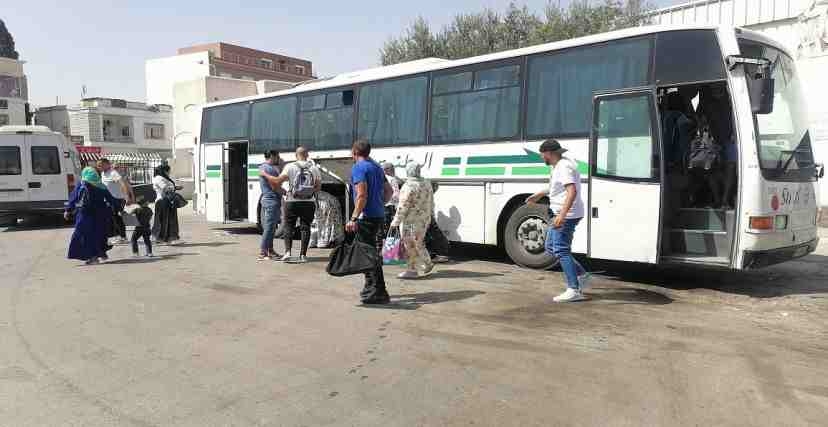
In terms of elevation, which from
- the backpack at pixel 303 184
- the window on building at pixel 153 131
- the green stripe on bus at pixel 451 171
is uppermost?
the window on building at pixel 153 131

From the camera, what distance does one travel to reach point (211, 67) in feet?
199

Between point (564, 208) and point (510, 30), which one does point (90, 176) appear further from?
point (510, 30)

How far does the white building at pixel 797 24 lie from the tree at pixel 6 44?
218 feet

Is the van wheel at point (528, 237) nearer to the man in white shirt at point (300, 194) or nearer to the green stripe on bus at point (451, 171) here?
the green stripe on bus at point (451, 171)

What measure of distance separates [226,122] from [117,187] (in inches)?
114

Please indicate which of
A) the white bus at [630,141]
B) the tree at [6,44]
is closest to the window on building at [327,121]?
the white bus at [630,141]

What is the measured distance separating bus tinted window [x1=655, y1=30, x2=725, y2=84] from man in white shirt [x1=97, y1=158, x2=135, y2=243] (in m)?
8.58

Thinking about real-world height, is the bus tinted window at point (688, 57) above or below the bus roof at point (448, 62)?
below

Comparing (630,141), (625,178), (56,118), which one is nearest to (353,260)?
(625,178)

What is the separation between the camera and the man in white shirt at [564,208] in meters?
6.23

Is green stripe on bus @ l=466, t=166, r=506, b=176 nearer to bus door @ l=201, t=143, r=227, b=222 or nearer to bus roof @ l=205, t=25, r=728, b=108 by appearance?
bus roof @ l=205, t=25, r=728, b=108

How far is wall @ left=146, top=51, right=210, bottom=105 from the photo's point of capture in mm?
61750

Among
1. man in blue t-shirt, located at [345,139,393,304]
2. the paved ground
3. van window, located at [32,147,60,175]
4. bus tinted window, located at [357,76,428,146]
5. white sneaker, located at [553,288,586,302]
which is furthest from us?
van window, located at [32,147,60,175]

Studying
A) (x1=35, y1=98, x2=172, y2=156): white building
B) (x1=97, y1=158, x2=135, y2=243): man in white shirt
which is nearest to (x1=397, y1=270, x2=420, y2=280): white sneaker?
(x1=97, y1=158, x2=135, y2=243): man in white shirt
